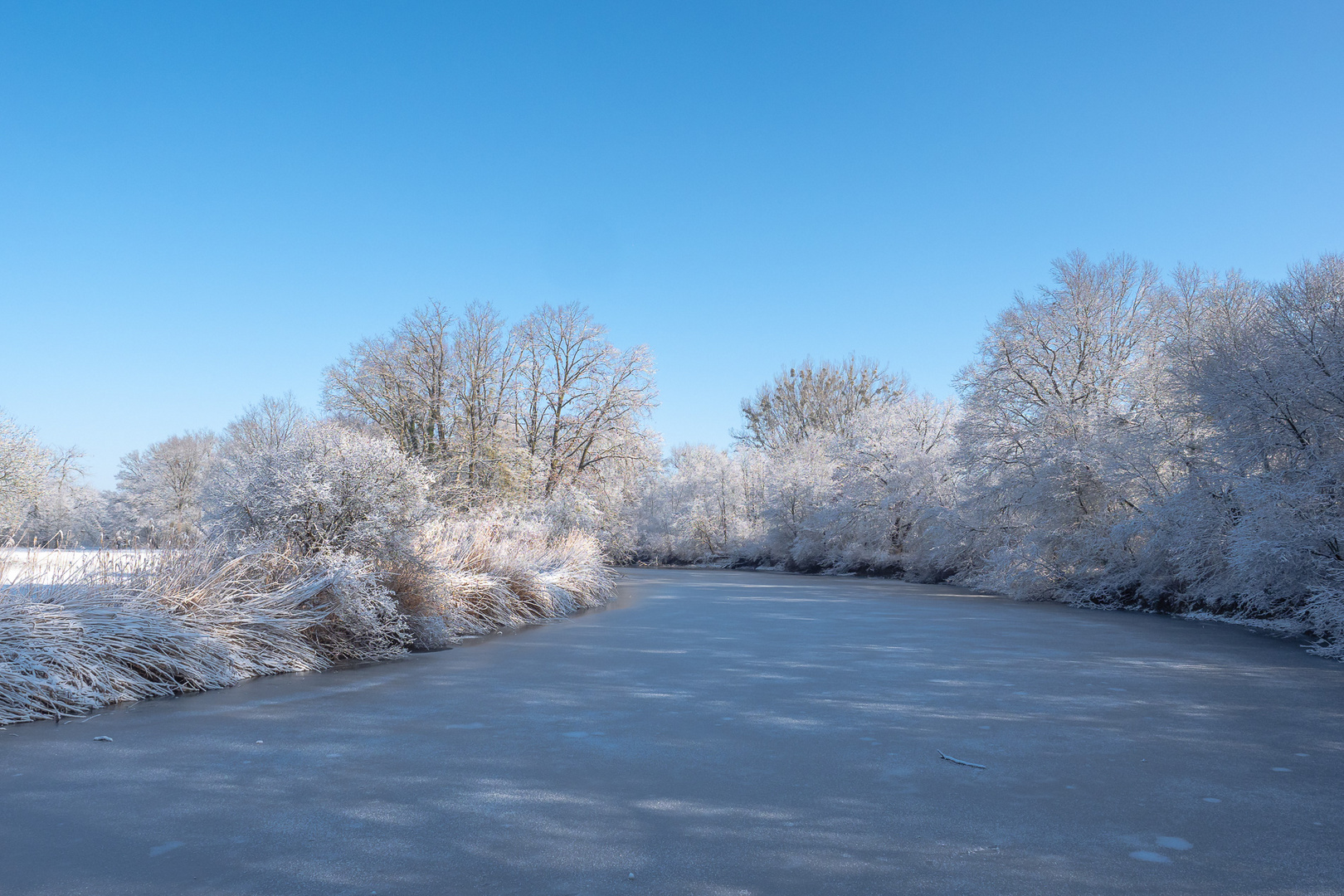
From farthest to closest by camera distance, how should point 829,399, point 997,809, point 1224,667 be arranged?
1. point 829,399
2. point 1224,667
3. point 997,809

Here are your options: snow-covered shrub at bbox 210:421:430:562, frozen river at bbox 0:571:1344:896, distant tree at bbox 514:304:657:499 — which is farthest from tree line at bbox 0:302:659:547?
frozen river at bbox 0:571:1344:896

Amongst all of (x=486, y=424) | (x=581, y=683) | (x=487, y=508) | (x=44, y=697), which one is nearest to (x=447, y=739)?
(x=581, y=683)

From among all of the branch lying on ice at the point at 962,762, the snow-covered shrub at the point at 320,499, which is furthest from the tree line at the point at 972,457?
the branch lying on ice at the point at 962,762

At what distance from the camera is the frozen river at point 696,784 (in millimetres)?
2717

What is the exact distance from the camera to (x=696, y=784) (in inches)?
145

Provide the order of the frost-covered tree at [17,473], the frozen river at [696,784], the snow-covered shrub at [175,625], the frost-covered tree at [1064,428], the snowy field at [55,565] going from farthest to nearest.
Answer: the frost-covered tree at [17,473] → the frost-covered tree at [1064,428] → the snowy field at [55,565] → the snow-covered shrub at [175,625] → the frozen river at [696,784]

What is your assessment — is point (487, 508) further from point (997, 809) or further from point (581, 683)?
point (997, 809)

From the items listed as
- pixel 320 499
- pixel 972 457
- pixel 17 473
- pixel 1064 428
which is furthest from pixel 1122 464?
pixel 17 473

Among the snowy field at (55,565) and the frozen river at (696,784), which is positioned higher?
the snowy field at (55,565)

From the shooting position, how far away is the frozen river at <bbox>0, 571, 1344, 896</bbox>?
8.91ft

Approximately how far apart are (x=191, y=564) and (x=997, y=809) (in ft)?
21.6

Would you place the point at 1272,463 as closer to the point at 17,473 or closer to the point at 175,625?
the point at 175,625

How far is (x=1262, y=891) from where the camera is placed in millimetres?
2582

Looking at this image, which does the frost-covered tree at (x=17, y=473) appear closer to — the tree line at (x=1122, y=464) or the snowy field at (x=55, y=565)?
the snowy field at (x=55, y=565)
